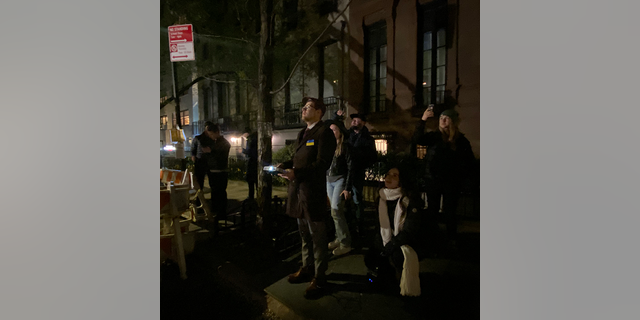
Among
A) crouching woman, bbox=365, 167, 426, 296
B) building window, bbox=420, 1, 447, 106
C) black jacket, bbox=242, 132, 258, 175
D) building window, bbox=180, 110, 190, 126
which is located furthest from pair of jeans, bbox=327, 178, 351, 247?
building window, bbox=180, 110, 190, 126

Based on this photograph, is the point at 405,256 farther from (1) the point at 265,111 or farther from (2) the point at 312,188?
(1) the point at 265,111

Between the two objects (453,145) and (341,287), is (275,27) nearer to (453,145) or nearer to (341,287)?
(453,145)

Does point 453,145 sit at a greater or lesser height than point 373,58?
lesser

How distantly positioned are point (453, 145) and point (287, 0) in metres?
1.48

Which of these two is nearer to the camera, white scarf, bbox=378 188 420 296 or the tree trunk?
white scarf, bbox=378 188 420 296

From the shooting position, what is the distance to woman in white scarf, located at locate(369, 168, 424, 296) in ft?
5.57

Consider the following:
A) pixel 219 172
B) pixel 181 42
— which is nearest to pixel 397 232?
pixel 219 172

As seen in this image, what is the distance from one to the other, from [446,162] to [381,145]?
1.32 feet

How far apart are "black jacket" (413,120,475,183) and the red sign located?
A: 67.6 inches

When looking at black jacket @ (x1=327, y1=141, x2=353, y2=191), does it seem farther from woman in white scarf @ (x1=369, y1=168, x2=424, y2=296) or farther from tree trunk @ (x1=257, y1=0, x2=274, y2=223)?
tree trunk @ (x1=257, y1=0, x2=274, y2=223)

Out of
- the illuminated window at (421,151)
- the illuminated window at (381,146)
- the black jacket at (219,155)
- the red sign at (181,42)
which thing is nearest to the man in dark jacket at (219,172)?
the black jacket at (219,155)

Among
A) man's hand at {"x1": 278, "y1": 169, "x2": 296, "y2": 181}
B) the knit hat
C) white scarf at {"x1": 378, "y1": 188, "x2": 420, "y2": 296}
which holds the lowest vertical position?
white scarf at {"x1": 378, "y1": 188, "x2": 420, "y2": 296}

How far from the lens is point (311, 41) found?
186cm

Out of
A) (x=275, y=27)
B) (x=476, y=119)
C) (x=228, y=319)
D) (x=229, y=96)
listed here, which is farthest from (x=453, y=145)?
(x=228, y=319)
